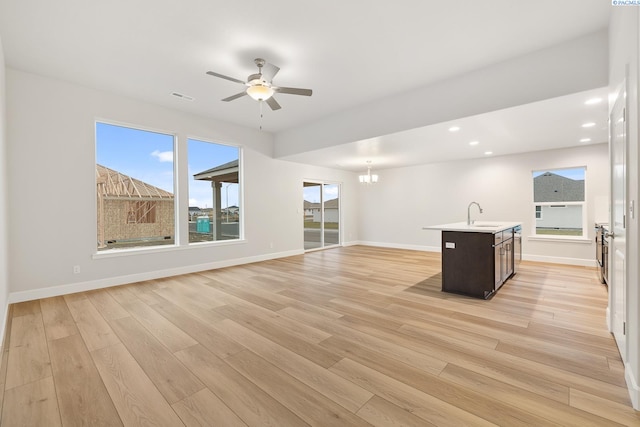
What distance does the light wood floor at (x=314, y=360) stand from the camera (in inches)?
63.6

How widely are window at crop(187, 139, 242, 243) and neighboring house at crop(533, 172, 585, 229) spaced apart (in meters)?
6.62

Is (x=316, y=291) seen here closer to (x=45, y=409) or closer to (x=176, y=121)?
Result: (x=45, y=409)

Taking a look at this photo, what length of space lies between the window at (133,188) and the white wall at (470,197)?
5.93m

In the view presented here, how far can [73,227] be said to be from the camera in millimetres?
4051

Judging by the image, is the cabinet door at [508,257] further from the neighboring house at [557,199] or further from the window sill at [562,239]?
the neighboring house at [557,199]

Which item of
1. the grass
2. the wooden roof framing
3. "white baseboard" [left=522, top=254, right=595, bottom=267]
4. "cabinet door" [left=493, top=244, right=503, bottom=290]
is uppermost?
the wooden roof framing

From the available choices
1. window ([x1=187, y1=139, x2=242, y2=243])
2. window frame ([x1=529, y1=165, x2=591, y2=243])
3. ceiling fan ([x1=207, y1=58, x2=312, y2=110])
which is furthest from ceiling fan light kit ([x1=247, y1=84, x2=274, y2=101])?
window frame ([x1=529, y1=165, x2=591, y2=243])

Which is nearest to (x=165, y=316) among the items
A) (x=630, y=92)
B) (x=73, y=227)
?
(x=73, y=227)

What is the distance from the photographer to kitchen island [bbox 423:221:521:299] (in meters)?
3.62

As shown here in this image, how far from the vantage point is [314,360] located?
217 cm

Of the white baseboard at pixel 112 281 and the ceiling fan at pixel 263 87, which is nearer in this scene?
the ceiling fan at pixel 263 87

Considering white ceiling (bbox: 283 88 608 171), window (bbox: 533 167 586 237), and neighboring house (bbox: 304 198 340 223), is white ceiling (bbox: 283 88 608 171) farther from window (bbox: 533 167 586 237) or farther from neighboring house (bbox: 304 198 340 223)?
neighboring house (bbox: 304 198 340 223)

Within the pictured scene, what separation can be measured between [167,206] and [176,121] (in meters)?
1.57

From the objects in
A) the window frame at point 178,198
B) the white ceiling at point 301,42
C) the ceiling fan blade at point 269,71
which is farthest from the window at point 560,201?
the window frame at point 178,198
